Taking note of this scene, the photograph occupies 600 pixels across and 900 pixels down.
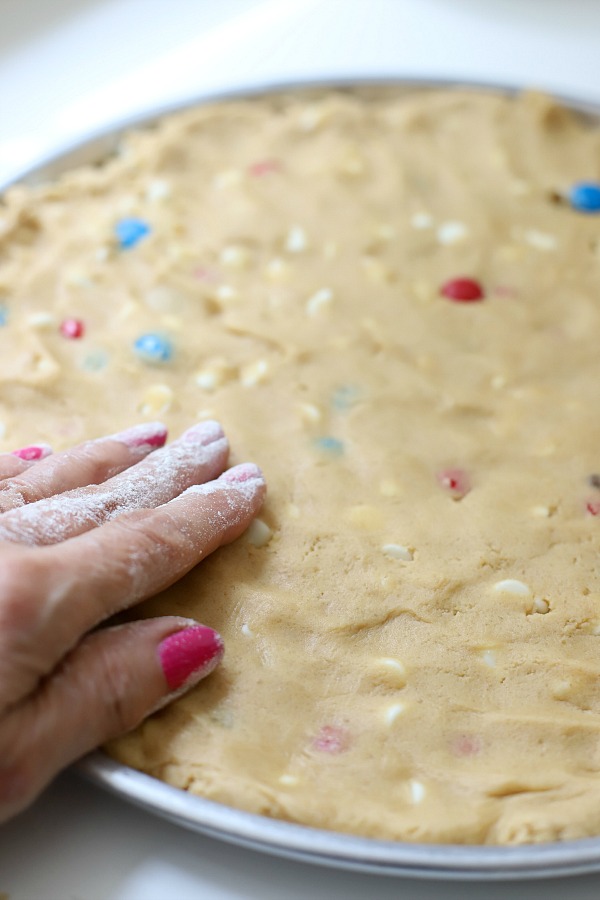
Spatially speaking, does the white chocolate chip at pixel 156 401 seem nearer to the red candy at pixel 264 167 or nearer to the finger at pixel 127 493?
the finger at pixel 127 493

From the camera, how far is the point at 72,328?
4.07ft

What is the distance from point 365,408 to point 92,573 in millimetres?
479

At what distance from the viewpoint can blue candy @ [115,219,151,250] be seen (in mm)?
1374

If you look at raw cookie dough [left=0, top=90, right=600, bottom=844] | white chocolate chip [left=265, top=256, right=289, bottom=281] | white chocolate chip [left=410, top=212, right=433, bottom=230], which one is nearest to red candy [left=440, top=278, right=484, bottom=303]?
raw cookie dough [left=0, top=90, right=600, bottom=844]

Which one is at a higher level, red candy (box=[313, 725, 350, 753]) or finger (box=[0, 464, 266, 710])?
finger (box=[0, 464, 266, 710])

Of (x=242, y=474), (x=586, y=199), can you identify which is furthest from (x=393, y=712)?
(x=586, y=199)

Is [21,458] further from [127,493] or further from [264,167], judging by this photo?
[264,167]

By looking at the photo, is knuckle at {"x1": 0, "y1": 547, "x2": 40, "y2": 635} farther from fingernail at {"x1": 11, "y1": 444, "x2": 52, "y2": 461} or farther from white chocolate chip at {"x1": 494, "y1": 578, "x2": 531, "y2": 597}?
white chocolate chip at {"x1": 494, "y1": 578, "x2": 531, "y2": 597}

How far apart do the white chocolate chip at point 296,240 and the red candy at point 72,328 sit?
34cm

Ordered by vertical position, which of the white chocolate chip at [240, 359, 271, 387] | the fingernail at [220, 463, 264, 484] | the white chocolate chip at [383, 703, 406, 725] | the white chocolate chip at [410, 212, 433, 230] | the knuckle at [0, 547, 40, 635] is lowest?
the white chocolate chip at [383, 703, 406, 725]

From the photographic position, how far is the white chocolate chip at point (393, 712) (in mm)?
875

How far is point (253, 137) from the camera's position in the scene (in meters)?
1.58

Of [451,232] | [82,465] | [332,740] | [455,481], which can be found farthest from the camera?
[451,232]

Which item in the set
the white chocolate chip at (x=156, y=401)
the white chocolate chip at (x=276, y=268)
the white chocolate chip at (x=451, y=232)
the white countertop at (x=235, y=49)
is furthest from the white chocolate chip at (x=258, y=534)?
the white countertop at (x=235, y=49)
